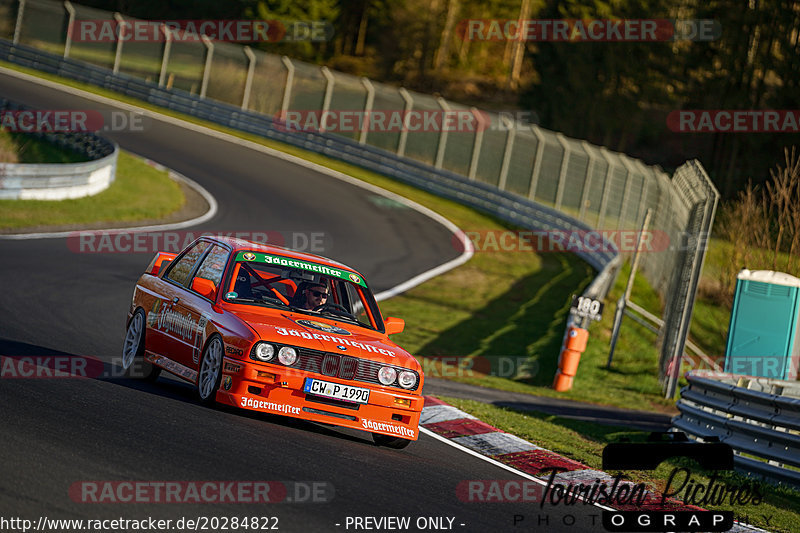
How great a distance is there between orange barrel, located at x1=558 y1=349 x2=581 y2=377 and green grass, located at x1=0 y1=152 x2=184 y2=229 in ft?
34.3

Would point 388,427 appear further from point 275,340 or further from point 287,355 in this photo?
point 275,340

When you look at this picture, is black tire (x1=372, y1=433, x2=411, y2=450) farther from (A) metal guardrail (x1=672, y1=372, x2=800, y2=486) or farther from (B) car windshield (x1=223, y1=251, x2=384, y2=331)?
(A) metal guardrail (x1=672, y1=372, x2=800, y2=486)

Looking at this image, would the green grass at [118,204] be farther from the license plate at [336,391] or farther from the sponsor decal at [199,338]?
the license plate at [336,391]

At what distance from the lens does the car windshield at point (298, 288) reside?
368 inches

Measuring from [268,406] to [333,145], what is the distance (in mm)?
29803

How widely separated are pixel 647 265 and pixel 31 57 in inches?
1032

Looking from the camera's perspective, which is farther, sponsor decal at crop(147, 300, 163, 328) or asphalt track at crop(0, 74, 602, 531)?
sponsor decal at crop(147, 300, 163, 328)

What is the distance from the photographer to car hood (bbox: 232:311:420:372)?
828cm

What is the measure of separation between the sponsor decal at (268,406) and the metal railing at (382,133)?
48.8 feet

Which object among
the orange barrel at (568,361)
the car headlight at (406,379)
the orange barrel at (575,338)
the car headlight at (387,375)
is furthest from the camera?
the orange barrel at (568,361)

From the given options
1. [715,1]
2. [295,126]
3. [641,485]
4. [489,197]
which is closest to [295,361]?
[641,485]

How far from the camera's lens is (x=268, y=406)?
810cm

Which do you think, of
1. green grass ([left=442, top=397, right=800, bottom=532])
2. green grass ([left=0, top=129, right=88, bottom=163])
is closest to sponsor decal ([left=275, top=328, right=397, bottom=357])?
green grass ([left=442, top=397, right=800, bottom=532])

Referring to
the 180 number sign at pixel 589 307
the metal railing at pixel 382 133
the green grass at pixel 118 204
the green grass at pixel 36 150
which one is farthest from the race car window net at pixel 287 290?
the green grass at pixel 36 150
